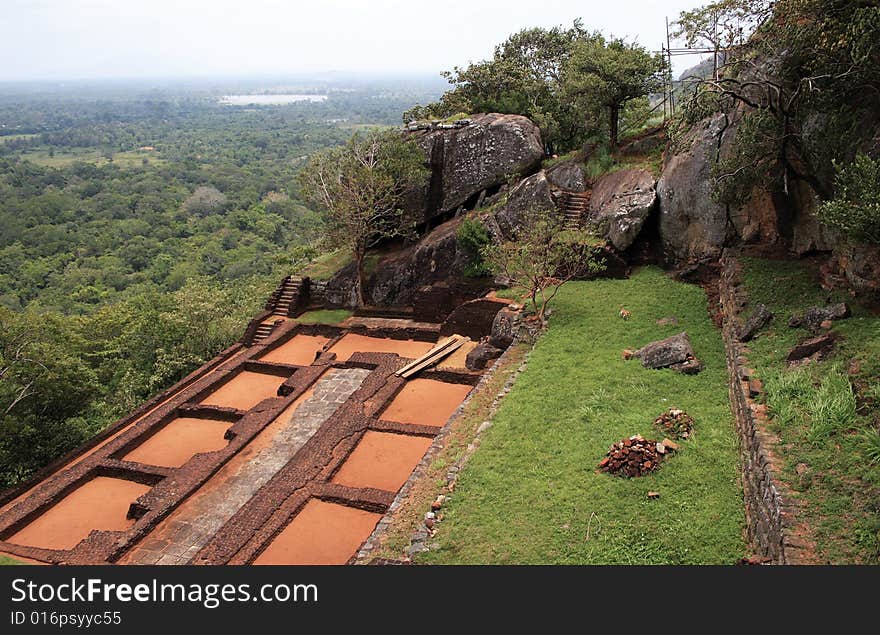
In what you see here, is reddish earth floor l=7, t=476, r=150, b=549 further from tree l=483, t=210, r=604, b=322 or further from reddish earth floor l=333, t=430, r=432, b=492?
tree l=483, t=210, r=604, b=322

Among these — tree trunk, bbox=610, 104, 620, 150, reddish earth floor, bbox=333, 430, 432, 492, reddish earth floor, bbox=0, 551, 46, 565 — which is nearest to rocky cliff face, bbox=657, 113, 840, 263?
tree trunk, bbox=610, 104, 620, 150

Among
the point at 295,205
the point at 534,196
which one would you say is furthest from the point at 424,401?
the point at 295,205

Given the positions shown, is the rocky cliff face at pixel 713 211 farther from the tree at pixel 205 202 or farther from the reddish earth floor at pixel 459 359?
the tree at pixel 205 202

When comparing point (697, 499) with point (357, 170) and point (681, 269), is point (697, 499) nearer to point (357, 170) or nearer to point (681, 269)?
point (681, 269)

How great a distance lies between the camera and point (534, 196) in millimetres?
→ 20734

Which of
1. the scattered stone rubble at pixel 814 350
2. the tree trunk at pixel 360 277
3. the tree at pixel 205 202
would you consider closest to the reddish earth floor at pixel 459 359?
the tree trunk at pixel 360 277

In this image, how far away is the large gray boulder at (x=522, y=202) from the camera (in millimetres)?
20545

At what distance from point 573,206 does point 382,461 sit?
39.7 feet

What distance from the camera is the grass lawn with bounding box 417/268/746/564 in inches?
287

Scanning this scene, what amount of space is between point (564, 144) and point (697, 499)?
2019 centimetres

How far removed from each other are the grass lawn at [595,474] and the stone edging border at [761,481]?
7.9 inches

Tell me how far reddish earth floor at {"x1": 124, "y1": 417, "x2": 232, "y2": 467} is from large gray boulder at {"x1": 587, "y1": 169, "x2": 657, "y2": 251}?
1224 centimetres

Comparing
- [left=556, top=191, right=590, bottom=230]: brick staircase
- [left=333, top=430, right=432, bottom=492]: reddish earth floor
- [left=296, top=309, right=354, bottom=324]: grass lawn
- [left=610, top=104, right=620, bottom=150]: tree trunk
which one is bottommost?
[left=333, top=430, right=432, bottom=492]: reddish earth floor

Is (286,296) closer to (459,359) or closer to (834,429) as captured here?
(459,359)
